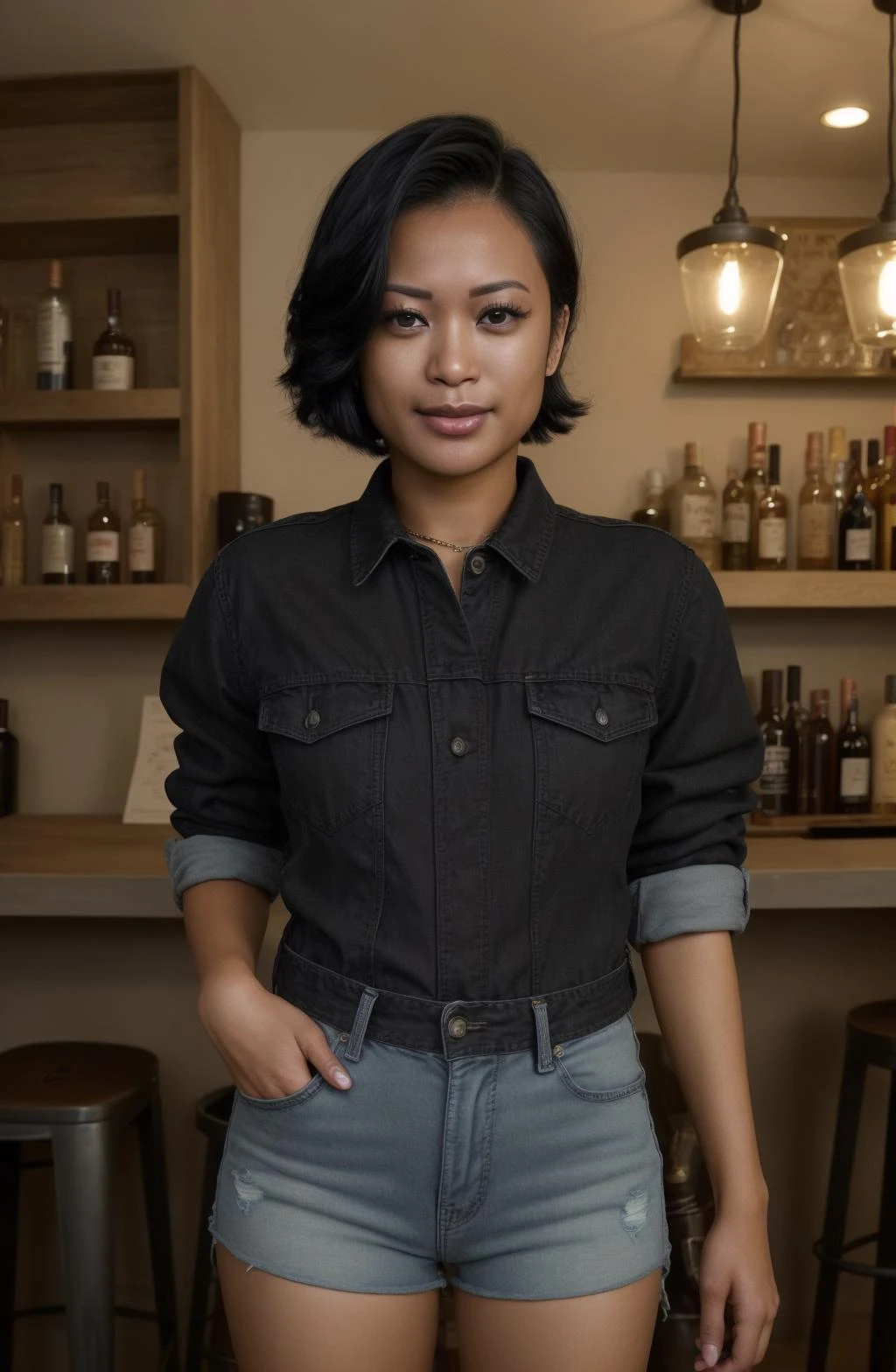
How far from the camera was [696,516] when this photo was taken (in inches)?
106

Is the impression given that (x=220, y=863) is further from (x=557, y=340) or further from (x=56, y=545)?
(x=56, y=545)

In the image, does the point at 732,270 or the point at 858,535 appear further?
the point at 858,535

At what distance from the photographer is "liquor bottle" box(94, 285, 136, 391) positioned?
2607 mm

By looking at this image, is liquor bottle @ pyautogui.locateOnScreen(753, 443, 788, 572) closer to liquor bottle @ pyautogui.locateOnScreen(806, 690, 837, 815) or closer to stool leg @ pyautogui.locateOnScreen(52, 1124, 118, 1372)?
liquor bottle @ pyautogui.locateOnScreen(806, 690, 837, 815)

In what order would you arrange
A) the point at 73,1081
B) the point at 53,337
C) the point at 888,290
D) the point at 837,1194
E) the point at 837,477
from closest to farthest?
the point at 73,1081, the point at 888,290, the point at 837,1194, the point at 53,337, the point at 837,477

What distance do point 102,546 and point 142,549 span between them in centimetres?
9

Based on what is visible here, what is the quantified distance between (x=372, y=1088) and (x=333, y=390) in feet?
1.79

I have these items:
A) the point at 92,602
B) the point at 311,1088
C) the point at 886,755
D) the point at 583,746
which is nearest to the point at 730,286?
the point at 886,755

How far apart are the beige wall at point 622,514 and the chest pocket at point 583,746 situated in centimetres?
187

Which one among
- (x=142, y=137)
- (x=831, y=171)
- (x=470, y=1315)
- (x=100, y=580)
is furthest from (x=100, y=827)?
(x=831, y=171)

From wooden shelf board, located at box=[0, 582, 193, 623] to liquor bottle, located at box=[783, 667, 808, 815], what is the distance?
1280 mm

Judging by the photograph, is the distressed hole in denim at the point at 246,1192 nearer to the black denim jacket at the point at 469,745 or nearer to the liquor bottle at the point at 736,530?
the black denim jacket at the point at 469,745

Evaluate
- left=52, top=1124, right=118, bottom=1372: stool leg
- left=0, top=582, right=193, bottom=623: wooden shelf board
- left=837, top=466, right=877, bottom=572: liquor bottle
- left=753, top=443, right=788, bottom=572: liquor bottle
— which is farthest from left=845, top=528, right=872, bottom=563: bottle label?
left=52, top=1124, right=118, bottom=1372: stool leg

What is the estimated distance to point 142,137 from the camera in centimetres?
268
